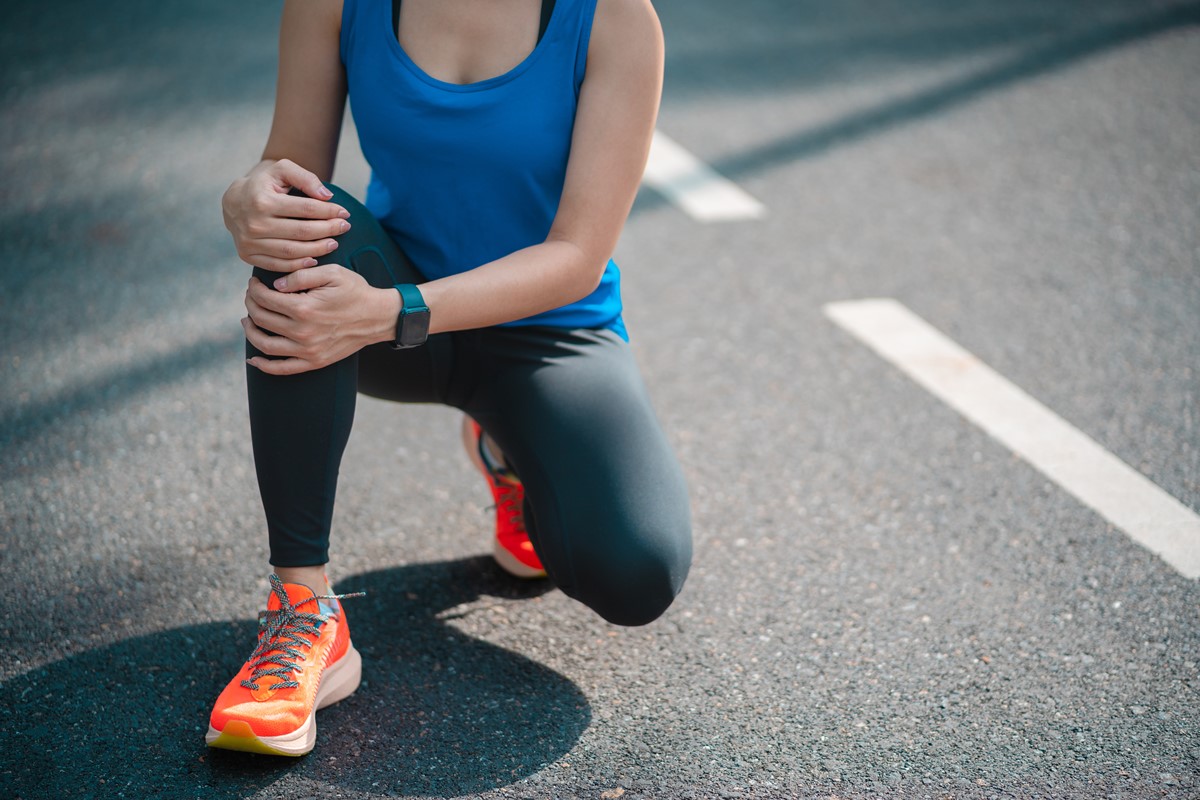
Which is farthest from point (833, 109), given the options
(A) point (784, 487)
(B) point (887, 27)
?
(A) point (784, 487)

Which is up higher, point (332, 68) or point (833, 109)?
point (332, 68)

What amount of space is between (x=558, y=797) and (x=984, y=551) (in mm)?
999

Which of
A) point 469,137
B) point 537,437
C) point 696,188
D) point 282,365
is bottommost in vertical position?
point 696,188

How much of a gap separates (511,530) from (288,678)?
20.4 inches

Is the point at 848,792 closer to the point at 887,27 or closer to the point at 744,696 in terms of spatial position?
the point at 744,696

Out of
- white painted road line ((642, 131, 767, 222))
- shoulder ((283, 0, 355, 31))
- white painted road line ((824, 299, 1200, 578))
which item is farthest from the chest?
white painted road line ((642, 131, 767, 222))

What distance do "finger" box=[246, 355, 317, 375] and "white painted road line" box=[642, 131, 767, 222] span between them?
85.5 inches

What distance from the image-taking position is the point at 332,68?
5.90 feet

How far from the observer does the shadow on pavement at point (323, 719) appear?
161 centimetres

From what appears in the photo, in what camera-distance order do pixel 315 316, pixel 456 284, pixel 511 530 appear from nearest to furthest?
1. pixel 315 316
2. pixel 456 284
3. pixel 511 530

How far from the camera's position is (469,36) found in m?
1.74

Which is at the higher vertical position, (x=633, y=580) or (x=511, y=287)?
(x=511, y=287)

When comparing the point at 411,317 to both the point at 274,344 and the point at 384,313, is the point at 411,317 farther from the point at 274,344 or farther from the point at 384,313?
the point at 274,344

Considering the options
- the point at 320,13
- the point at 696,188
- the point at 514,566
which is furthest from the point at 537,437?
the point at 696,188
